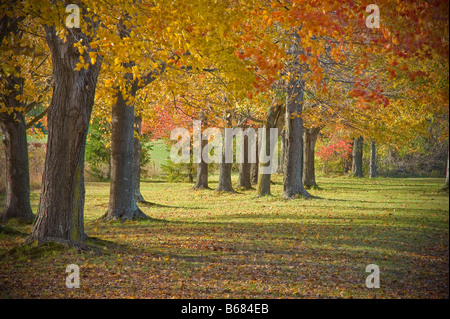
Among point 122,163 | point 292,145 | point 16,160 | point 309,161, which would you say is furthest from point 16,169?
point 309,161

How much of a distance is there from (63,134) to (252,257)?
418 centimetres

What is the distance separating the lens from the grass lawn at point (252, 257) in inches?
233

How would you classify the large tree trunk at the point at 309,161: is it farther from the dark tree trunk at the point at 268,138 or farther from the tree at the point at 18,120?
the tree at the point at 18,120

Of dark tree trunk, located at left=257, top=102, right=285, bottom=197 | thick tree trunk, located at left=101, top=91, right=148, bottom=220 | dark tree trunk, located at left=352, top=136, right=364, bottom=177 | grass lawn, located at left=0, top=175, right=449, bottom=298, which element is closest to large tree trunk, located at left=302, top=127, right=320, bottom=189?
dark tree trunk, located at left=257, top=102, right=285, bottom=197

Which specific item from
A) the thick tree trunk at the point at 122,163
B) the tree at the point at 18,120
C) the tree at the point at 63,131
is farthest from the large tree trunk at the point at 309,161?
the tree at the point at 63,131

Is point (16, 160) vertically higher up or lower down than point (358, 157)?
lower down

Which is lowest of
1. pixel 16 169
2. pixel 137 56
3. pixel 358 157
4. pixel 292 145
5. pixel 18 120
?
pixel 16 169

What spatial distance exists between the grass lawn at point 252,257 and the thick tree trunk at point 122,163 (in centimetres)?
62

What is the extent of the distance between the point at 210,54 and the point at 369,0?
2.84m

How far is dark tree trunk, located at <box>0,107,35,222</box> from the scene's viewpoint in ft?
42.0

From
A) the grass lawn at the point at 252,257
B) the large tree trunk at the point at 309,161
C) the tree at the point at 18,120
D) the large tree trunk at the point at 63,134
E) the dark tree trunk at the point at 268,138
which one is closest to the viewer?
the grass lawn at the point at 252,257

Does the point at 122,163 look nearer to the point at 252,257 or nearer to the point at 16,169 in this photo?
the point at 16,169

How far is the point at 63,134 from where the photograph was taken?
801 cm
